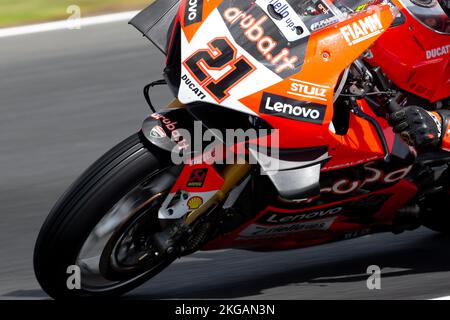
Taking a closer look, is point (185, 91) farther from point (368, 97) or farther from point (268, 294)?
point (268, 294)

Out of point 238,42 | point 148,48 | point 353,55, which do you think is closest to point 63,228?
point 238,42

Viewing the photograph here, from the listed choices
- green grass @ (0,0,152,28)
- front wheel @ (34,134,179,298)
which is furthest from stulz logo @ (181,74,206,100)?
green grass @ (0,0,152,28)

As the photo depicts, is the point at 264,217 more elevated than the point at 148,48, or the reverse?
the point at 148,48

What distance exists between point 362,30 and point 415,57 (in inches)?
21.5

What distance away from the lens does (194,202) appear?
13.6 ft

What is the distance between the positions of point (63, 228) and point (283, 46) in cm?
106

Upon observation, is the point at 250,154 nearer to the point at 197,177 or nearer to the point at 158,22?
the point at 197,177

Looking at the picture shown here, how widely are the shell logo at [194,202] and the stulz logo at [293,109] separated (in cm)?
49

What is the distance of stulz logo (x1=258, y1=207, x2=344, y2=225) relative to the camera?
431cm

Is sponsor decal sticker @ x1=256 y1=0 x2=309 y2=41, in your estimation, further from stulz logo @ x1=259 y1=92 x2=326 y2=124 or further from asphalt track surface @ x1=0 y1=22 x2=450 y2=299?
asphalt track surface @ x1=0 y1=22 x2=450 y2=299

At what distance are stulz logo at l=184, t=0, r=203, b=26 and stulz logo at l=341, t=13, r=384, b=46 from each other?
1.66 ft

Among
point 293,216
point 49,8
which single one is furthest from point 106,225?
point 49,8

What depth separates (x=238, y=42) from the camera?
12.8ft

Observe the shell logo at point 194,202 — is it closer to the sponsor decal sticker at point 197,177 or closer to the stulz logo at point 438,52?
the sponsor decal sticker at point 197,177
